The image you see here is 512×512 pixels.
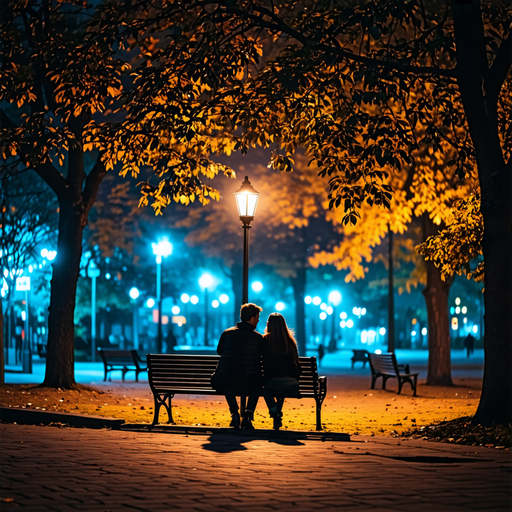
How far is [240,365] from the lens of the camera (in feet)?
39.4

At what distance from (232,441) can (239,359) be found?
137cm

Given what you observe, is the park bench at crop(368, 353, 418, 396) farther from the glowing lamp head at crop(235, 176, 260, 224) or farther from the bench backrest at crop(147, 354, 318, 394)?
the bench backrest at crop(147, 354, 318, 394)

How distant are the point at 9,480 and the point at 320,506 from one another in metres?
2.75

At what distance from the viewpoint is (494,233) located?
470 inches

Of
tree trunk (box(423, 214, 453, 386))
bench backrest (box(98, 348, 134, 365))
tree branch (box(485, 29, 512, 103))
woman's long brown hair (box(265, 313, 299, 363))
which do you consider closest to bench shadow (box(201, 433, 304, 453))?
woman's long brown hair (box(265, 313, 299, 363))

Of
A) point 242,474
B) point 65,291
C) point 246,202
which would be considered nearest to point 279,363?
point 242,474

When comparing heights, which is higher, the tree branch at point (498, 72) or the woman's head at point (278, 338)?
the tree branch at point (498, 72)

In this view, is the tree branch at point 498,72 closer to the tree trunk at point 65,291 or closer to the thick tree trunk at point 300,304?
the tree trunk at point 65,291

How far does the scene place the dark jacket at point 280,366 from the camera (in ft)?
39.9

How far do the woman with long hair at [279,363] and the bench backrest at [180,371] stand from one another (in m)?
0.52

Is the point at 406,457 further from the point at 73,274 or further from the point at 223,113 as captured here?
the point at 73,274

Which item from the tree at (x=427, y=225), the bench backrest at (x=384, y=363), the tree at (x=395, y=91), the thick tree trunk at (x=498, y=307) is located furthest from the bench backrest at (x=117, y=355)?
the thick tree trunk at (x=498, y=307)

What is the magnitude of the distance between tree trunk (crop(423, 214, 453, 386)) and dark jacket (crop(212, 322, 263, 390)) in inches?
484

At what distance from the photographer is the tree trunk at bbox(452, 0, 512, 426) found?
465 inches
